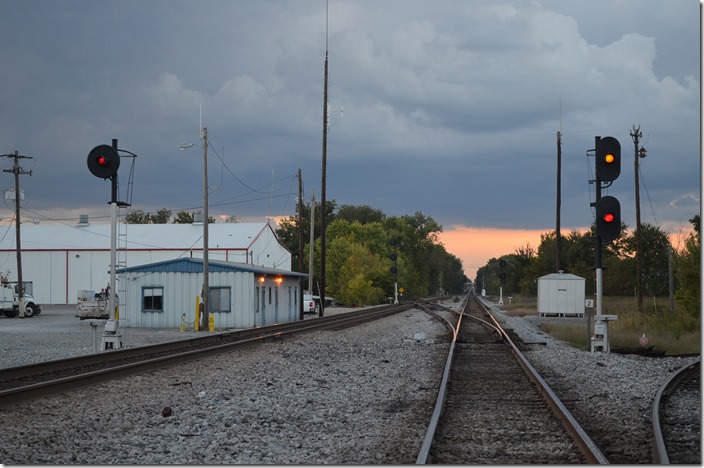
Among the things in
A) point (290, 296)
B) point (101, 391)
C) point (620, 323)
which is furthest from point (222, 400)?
point (290, 296)

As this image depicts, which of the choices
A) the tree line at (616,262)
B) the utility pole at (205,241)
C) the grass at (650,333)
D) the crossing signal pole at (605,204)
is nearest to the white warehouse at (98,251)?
the tree line at (616,262)

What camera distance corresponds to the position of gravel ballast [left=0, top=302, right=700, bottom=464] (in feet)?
Answer: 29.4

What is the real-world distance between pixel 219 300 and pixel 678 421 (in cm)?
2886

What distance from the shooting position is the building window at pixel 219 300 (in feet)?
123

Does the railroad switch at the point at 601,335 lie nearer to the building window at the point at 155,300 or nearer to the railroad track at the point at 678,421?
the railroad track at the point at 678,421

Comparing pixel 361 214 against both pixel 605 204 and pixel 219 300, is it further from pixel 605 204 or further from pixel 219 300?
pixel 605 204

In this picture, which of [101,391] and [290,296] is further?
[290,296]

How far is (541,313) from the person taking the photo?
50.8 m

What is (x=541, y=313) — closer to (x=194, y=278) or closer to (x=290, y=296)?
(x=290, y=296)

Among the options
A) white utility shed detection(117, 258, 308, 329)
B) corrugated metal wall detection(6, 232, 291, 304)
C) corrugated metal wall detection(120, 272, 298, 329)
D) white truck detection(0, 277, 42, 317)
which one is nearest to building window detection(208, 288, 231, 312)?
white utility shed detection(117, 258, 308, 329)

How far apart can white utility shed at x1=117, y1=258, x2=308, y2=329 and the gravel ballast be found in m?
16.5

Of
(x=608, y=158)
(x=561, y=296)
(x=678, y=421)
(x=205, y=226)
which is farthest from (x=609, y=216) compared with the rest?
(x=561, y=296)

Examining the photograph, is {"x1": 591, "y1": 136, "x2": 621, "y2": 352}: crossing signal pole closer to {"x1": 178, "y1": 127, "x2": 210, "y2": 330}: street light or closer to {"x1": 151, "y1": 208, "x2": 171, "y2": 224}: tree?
{"x1": 178, "y1": 127, "x2": 210, "y2": 330}: street light

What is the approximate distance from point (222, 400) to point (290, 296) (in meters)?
33.5
